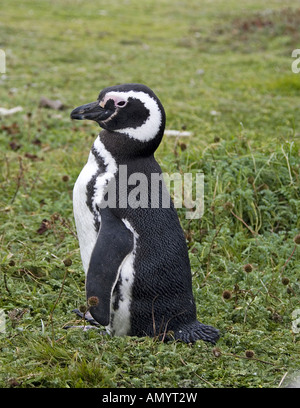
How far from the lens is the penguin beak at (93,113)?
2.71 m

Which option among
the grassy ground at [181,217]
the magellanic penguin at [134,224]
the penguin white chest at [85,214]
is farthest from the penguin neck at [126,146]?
the grassy ground at [181,217]

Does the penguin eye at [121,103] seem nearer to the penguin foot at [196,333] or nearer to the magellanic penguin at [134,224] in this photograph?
the magellanic penguin at [134,224]

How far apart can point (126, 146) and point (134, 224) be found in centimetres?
35

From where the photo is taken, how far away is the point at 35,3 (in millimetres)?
14523

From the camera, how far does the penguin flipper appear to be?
8.40 ft

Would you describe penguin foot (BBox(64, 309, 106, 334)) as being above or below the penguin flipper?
below

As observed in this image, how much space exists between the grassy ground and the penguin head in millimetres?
721

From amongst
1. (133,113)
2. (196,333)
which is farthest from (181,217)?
(133,113)

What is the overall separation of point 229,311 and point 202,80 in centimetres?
604

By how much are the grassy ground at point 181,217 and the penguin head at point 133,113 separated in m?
0.72

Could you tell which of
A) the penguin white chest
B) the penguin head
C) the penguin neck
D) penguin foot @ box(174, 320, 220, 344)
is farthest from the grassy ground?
Answer: the penguin head

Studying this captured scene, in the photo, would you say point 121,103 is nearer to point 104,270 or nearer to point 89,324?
point 104,270

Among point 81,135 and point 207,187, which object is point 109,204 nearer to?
point 207,187

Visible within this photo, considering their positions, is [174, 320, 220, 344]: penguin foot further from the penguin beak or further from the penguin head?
the penguin beak
